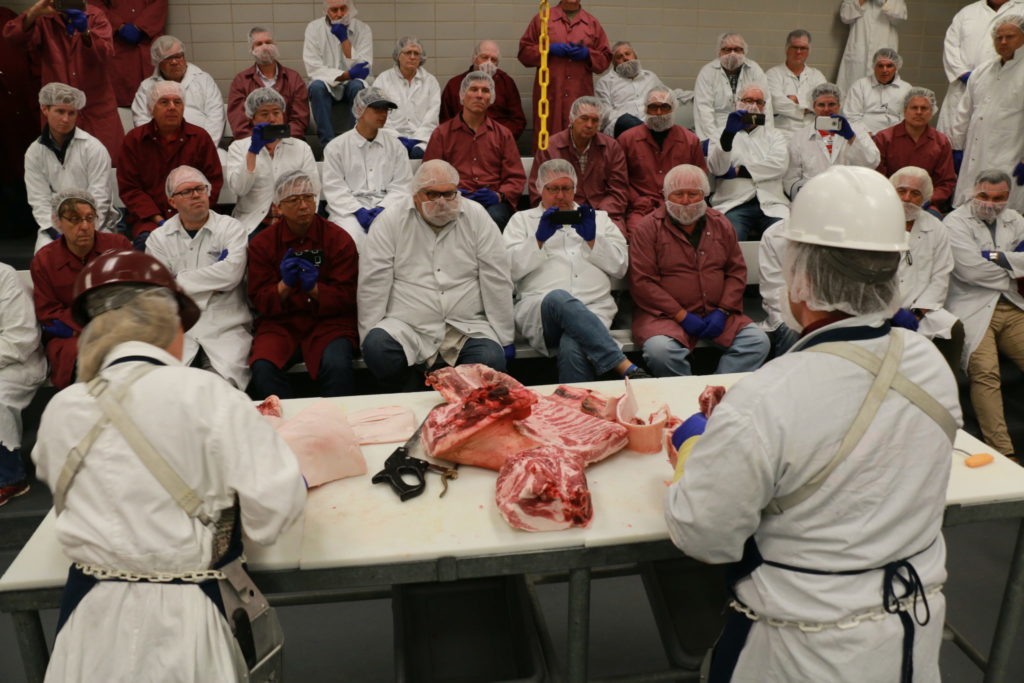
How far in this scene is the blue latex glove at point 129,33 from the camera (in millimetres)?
6711

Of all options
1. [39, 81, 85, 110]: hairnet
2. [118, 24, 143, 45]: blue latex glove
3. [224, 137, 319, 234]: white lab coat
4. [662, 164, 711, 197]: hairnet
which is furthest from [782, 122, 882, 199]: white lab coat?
[118, 24, 143, 45]: blue latex glove

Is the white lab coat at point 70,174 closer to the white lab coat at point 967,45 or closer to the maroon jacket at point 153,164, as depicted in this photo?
the maroon jacket at point 153,164

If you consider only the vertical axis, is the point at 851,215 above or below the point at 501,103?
below

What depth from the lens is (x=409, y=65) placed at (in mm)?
6746

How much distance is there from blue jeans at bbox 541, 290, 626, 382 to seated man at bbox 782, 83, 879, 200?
2888 millimetres

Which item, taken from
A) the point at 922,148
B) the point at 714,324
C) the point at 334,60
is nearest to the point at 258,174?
the point at 334,60

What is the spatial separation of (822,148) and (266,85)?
458 centimetres

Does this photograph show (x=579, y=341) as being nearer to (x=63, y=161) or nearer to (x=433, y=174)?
(x=433, y=174)

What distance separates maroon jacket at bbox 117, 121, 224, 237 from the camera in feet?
17.1

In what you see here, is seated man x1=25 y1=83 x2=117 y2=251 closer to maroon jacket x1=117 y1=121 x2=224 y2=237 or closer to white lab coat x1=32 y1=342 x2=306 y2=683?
maroon jacket x1=117 y1=121 x2=224 y2=237

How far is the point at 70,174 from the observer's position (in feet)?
17.0

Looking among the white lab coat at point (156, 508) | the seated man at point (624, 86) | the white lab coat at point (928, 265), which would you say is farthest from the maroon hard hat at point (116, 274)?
the seated man at point (624, 86)

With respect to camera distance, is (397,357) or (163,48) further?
(163,48)

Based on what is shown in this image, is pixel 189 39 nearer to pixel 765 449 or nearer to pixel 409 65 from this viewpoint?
pixel 409 65
